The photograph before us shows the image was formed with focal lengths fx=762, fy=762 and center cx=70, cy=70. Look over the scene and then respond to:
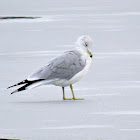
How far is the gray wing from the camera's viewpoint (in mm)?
10758

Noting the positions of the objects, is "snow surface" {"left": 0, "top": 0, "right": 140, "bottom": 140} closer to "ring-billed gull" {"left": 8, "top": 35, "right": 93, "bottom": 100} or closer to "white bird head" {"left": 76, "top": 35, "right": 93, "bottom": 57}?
"ring-billed gull" {"left": 8, "top": 35, "right": 93, "bottom": 100}

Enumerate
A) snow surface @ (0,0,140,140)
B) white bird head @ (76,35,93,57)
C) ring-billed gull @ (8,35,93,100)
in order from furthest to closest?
white bird head @ (76,35,93,57)
ring-billed gull @ (8,35,93,100)
snow surface @ (0,0,140,140)

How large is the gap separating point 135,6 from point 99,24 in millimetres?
8367

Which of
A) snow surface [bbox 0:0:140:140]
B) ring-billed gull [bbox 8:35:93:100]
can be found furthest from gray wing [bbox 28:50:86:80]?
snow surface [bbox 0:0:140:140]

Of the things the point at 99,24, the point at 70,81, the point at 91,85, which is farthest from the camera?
the point at 99,24

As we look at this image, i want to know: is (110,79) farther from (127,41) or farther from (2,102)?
(127,41)

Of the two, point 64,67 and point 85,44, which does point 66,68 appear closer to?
point 64,67

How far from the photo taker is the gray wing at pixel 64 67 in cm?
1076

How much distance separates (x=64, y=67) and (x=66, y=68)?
0.11 ft

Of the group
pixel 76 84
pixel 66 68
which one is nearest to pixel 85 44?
pixel 66 68

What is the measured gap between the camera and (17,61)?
611 inches

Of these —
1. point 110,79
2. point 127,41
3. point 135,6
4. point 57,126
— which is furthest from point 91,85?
point 135,6

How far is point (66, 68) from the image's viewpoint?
10922mm

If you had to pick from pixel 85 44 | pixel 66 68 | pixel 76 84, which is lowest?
pixel 66 68
